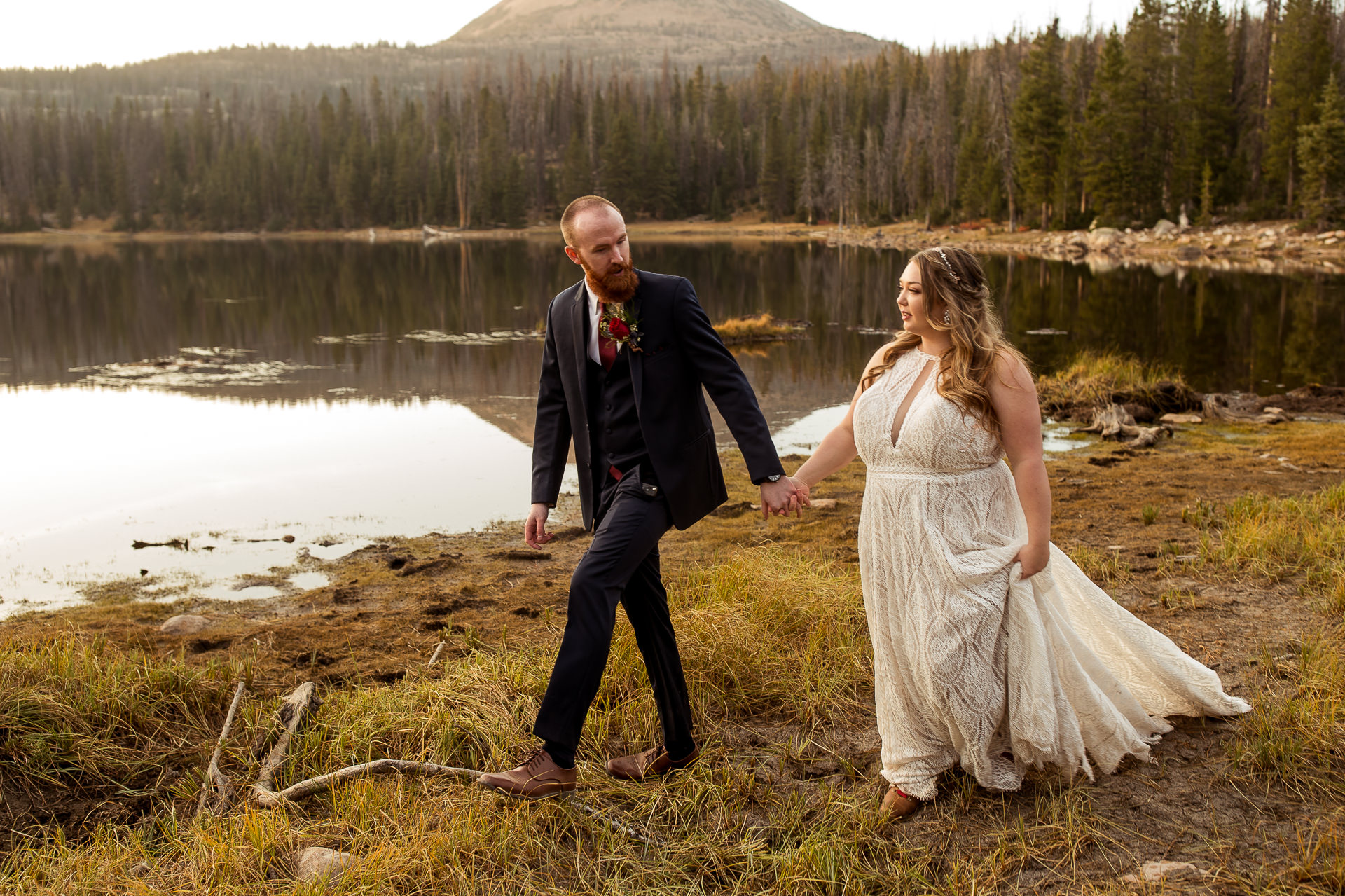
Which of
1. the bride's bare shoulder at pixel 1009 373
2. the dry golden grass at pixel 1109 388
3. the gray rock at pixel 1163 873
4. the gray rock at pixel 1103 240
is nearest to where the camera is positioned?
the gray rock at pixel 1163 873

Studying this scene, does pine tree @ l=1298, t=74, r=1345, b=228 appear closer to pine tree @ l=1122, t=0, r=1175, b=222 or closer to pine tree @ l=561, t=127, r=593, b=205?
pine tree @ l=1122, t=0, r=1175, b=222

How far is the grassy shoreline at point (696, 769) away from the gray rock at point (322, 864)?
60mm

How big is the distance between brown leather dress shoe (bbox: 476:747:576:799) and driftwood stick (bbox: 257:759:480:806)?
219mm

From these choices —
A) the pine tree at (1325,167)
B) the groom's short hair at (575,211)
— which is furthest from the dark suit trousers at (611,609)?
the pine tree at (1325,167)

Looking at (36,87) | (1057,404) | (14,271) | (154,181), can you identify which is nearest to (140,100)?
(36,87)

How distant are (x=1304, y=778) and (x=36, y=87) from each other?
210474 mm

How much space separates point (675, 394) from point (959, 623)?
1.26 m

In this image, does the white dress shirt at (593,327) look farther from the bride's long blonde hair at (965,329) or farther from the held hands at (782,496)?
the bride's long blonde hair at (965,329)

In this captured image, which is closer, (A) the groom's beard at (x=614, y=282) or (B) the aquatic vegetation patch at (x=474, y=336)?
(A) the groom's beard at (x=614, y=282)

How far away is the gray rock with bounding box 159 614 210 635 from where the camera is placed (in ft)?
20.3

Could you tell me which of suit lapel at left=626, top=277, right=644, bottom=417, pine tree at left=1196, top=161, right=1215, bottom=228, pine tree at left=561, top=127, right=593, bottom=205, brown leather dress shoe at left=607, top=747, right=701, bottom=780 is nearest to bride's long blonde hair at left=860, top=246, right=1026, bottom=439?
suit lapel at left=626, top=277, right=644, bottom=417

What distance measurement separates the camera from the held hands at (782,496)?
3611 millimetres

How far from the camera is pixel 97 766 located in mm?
3912

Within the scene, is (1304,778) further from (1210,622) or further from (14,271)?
(14,271)
